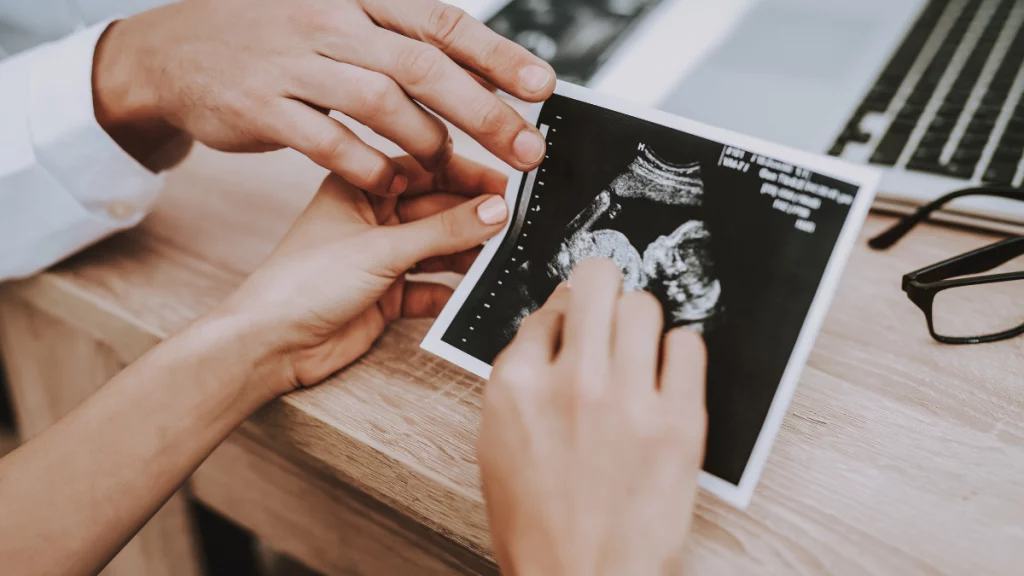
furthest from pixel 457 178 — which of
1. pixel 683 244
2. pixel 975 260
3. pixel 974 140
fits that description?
pixel 974 140

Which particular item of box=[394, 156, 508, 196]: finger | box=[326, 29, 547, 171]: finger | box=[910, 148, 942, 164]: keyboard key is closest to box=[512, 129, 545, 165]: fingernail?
box=[326, 29, 547, 171]: finger

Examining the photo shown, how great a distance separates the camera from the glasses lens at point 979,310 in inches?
22.0

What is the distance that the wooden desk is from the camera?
0.42m

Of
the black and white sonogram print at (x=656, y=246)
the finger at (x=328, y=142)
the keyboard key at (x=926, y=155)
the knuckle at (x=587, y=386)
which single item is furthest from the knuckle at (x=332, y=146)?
the keyboard key at (x=926, y=155)

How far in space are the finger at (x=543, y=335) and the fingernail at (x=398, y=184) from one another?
0.22 m

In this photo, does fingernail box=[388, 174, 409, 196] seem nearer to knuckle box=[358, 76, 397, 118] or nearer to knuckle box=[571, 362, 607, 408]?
knuckle box=[358, 76, 397, 118]

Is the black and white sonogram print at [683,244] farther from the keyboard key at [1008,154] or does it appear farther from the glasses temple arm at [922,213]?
the keyboard key at [1008,154]

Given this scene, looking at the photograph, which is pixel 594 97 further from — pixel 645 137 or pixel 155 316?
pixel 155 316

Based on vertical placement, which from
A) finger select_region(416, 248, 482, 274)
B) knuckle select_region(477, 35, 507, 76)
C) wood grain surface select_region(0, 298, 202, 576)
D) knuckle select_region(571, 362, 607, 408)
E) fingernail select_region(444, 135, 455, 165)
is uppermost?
knuckle select_region(477, 35, 507, 76)

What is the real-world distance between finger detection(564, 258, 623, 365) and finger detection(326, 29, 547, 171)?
157mm

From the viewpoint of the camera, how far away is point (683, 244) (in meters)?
0.50

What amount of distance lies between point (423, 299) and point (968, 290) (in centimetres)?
52

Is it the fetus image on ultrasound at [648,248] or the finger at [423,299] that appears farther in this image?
the finger at [423,299]

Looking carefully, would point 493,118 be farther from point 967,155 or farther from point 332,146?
point 967,155
